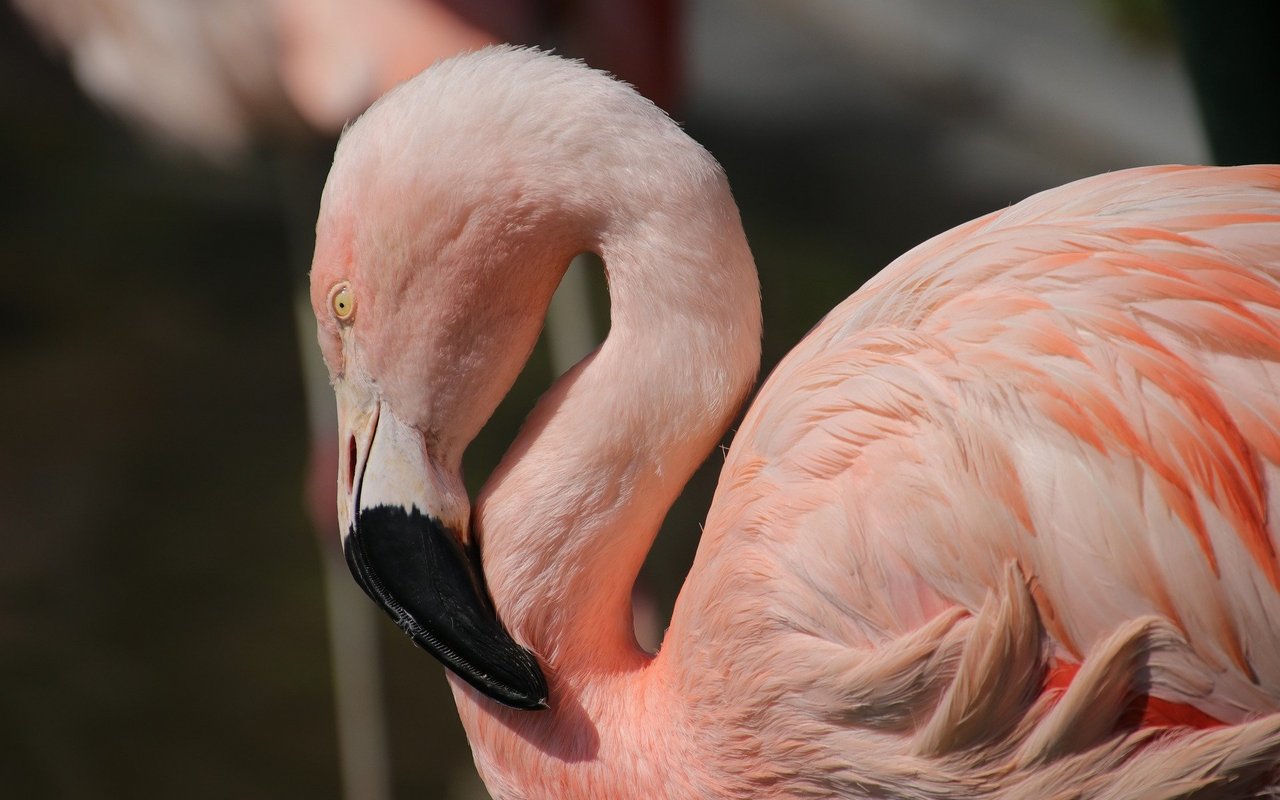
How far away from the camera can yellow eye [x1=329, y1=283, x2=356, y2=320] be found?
1.53 meters

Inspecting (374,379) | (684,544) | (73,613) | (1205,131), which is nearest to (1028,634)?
(374,379)

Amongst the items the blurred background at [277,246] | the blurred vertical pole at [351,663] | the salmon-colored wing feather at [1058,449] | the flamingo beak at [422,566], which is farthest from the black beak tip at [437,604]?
the blurred vertical pole at [351,663]

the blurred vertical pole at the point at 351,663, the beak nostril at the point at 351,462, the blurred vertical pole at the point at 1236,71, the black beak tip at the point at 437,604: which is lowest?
the blurred vertical pole at the point at 351,663

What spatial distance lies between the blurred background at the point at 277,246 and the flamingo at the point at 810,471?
0.99 m

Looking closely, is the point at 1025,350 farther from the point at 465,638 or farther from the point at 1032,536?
the point at 465,638

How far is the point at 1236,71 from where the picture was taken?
2.10 meters

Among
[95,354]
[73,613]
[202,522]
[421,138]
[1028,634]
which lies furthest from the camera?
[95,354]

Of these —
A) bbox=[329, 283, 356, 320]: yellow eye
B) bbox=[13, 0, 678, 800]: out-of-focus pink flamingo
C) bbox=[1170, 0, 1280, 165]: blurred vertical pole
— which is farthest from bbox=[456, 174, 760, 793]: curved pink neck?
bbox=[13, 0, 678, 800]: out-of-focus pink flamingo

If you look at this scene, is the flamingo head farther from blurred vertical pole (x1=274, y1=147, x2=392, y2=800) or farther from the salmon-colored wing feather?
blurred vertical pole (x1=274, y1=147, x2=392, y2=800)

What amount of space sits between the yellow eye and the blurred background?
Result: 3.89 ft

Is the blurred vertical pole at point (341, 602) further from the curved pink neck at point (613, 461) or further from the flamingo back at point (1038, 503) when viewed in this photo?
the flamingo back at point (1038, 503)

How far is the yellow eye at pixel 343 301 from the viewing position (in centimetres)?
153

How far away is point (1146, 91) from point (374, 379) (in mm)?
4310

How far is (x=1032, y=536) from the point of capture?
4.30 feet
